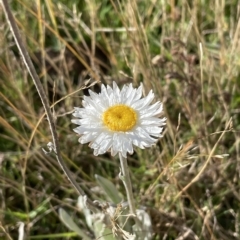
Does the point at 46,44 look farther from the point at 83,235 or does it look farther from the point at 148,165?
the point at 83,235

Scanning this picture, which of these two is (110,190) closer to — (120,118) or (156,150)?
(156,150)

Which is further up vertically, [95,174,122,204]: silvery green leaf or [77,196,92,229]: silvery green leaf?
[95,174,122,204]: silvery green leaf

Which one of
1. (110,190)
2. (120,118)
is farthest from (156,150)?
(120,118)

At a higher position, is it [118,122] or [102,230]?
[118,122]

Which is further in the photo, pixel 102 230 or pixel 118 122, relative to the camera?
pixel 102 230

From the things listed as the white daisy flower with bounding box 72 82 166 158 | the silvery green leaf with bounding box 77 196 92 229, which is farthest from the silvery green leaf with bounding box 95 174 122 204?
the white daisy flower with bounding box 72 82 166 158

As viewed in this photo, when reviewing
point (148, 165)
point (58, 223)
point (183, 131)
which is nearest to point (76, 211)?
point (58, 223)

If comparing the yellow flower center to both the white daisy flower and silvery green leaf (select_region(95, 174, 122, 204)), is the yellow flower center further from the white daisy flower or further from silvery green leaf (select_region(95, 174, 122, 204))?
silvery green leaf (select_region(95, 174, 122, 204))
